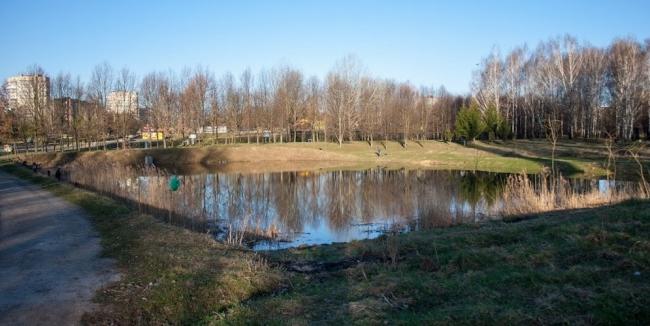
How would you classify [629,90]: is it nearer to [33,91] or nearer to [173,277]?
[173,277]

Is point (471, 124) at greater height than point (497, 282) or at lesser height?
greater

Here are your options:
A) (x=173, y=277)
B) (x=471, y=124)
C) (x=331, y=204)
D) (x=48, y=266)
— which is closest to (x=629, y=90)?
(x=471, y=124)

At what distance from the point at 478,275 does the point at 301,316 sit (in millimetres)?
2736

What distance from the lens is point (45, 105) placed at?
165ft

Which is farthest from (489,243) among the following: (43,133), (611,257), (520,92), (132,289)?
(520,92)

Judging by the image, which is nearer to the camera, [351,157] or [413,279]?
[413,279]

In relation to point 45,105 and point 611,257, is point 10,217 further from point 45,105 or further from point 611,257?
point 45,105

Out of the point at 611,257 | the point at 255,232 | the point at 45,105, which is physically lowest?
the point at 255,232

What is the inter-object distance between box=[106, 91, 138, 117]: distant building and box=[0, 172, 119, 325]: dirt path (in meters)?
43.4

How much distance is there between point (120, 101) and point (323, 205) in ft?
144

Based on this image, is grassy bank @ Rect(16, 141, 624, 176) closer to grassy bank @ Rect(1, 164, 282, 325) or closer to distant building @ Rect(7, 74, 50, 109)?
distant building @ Rect(7, 74, 50, 109)

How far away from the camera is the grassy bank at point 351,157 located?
39500mm

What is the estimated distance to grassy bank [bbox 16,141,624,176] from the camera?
39.5 meters

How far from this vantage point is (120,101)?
5734cm
